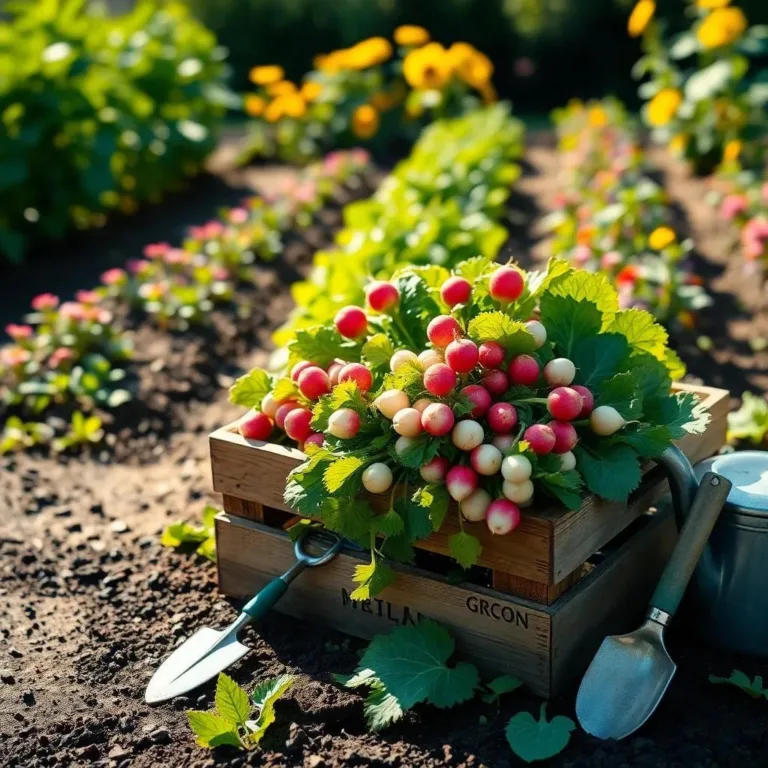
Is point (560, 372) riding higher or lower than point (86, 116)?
lower

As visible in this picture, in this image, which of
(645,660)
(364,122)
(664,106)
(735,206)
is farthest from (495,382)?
(364,122)

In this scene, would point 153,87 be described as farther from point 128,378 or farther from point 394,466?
point 394,466

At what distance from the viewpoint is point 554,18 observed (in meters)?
10.9

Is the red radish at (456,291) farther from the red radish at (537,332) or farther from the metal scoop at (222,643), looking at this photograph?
the metal scoop at (222,643)

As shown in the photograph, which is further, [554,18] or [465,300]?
[554,18]

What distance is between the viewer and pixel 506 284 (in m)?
2.61

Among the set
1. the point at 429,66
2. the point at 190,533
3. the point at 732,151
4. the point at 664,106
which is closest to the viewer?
the point at 190,533

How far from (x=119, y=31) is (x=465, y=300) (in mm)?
5141

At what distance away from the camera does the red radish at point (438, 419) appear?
2357 mm

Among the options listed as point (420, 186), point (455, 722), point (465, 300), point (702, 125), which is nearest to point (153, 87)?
point (420, 186)

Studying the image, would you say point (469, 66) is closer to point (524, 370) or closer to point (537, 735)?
point (524, 370)

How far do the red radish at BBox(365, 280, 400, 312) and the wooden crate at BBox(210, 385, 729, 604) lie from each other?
16.6 inches

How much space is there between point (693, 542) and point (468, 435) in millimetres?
589

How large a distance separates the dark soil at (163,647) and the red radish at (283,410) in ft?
1.77
